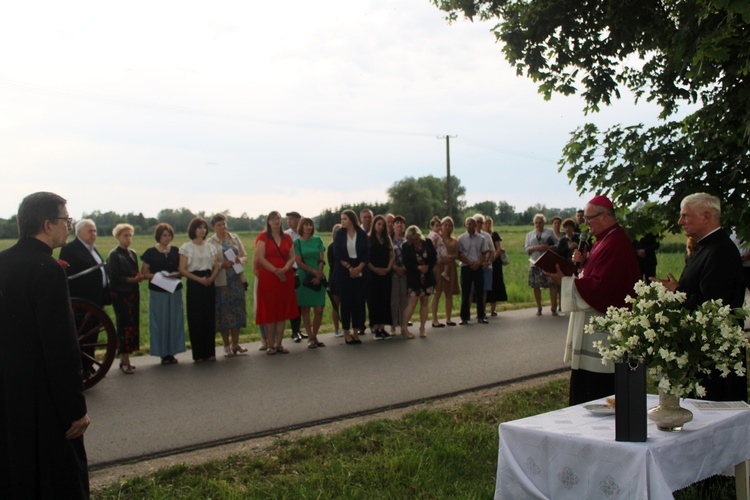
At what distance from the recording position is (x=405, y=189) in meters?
72.7

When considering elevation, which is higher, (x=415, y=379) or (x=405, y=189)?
(x=405, y=189)

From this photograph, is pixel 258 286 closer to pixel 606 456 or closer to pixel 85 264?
pixel 85 264

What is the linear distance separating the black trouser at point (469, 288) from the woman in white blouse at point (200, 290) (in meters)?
5.54

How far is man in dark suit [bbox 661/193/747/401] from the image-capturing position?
523cm

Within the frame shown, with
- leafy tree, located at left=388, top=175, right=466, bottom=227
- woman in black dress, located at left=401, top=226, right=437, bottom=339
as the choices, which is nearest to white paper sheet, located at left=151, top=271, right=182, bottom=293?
woman in black dress, located at left=401, top=226, right=437, bottom=339

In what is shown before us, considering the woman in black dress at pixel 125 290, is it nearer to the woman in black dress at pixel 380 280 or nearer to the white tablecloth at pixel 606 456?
the woman in black dress at pixel 380 280

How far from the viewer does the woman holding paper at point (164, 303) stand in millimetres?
10758

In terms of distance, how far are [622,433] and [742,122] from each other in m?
6.21

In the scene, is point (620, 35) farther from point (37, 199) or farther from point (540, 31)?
point (37, 199)

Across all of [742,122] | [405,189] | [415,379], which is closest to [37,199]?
[415,379]

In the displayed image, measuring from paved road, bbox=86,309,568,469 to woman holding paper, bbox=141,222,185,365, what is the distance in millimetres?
296

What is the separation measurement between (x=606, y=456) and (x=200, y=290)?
8200 mm

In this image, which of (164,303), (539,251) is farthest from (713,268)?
(539,251)

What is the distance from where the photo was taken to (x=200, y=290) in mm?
11070
